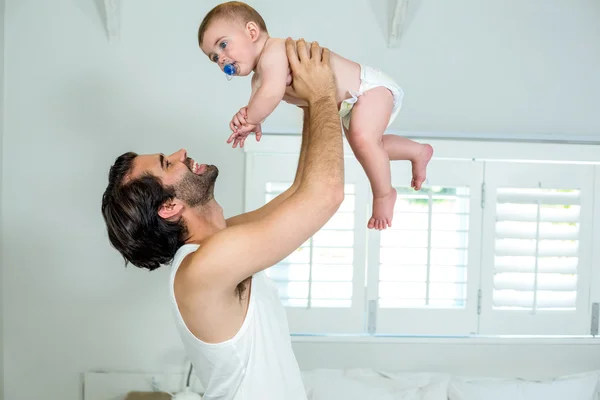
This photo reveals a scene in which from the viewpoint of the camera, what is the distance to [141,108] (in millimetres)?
2896

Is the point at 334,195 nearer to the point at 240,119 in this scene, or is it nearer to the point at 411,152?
the point at 240,119

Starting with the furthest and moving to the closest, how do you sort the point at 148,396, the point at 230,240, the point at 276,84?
the point at 148,396, the point at 276,84, the point at 230,240

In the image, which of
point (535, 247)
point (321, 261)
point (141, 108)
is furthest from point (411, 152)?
point (141, 108)

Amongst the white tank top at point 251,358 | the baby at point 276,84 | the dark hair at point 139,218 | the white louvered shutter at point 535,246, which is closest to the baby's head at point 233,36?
the baby at point 276,84

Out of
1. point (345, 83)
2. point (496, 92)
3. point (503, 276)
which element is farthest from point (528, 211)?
point (345, 83)

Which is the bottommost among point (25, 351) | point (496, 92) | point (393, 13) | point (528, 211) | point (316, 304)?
point (25, 351)

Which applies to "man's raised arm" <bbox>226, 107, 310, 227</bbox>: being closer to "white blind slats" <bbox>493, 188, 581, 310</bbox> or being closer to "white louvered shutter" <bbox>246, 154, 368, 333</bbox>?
"white louvered shutter" <bbox>246, 154, 368, 333</bbox>

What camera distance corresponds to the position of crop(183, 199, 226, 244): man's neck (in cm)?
159

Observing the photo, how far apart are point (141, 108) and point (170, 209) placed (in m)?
1.46

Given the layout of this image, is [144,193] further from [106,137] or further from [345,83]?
[106,137]

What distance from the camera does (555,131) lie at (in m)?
2.98

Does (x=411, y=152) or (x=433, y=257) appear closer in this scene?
(x=411, y=152)

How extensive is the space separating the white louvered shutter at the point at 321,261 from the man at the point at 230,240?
116 cm

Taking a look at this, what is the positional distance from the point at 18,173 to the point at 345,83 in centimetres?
192
